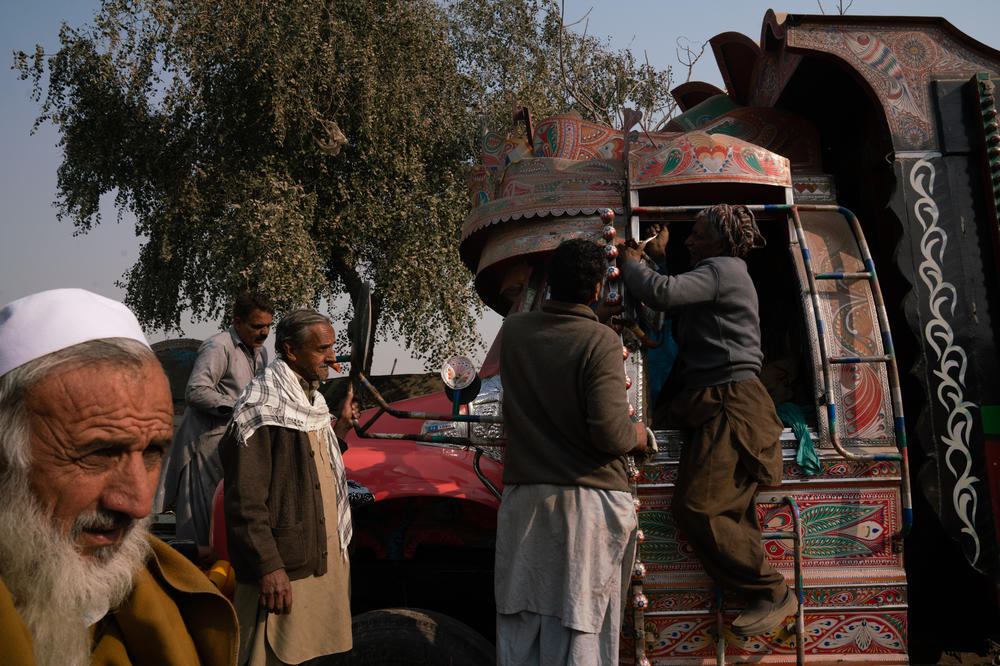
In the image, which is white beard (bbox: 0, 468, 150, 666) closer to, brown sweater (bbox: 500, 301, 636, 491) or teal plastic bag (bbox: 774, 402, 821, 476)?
brown sweater (bbox: 500, 301, 636, 491)

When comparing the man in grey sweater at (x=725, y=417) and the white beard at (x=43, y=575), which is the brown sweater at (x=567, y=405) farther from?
the white beard at (x=43, y=575)

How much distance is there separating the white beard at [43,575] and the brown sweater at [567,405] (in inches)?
69.4

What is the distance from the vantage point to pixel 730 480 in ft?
9.85

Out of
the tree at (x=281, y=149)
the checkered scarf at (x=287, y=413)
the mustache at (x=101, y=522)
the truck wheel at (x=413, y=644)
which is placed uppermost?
the tree at (x=281, y=149)

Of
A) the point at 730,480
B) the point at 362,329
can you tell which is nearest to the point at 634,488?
the point at 730,480

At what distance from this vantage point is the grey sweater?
3.07 metres

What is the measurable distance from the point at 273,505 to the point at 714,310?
1.95 m

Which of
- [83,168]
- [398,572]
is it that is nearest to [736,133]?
[398,572]

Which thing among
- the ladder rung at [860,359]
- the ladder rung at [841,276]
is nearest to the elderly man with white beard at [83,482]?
the ladder rung at [860,359]

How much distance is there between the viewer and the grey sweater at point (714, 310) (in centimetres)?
307

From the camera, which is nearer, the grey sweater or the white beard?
the white beard

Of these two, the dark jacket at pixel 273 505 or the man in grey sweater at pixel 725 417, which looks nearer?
the dark jacket at pixel 273 505

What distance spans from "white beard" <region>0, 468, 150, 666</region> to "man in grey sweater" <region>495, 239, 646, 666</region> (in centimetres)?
176

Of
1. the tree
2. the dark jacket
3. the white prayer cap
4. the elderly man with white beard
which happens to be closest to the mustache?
the elderly man with white beard
